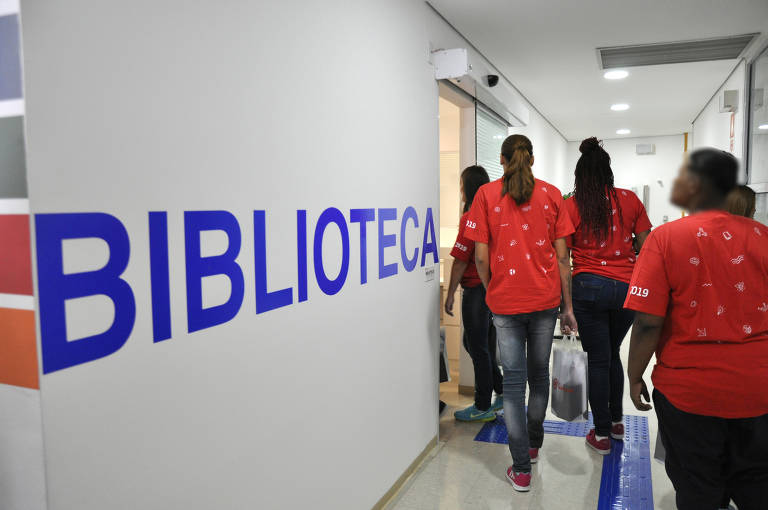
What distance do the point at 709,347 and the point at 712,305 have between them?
0.12 meters

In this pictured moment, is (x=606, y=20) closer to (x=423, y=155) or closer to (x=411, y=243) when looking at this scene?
(x=423, y=155)

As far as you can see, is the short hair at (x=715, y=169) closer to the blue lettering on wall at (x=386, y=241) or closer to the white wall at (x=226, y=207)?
the white wall at (x=226, y=207)

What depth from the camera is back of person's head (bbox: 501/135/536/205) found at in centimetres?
258

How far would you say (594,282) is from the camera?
A: 2871 millimetres

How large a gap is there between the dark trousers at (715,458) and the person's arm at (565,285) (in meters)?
1.18

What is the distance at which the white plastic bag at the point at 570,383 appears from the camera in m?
2.82

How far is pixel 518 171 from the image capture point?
2.60m

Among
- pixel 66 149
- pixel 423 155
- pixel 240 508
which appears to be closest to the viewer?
pixel 66 149

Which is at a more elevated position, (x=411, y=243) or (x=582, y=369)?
(x=411, y=243)

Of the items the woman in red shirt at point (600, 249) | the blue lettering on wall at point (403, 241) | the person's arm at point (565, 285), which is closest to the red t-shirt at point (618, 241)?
the woman in red shirt at point (600, 249)

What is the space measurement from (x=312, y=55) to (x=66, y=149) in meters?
1.05

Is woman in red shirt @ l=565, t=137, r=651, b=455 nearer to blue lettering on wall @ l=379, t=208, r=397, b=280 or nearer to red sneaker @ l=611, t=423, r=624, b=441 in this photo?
red sneaker @ l=611, t=423, r=624, b=441

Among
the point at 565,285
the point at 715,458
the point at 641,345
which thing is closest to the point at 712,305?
the point at 641,345

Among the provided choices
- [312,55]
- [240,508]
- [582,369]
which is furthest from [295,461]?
[582,369]
